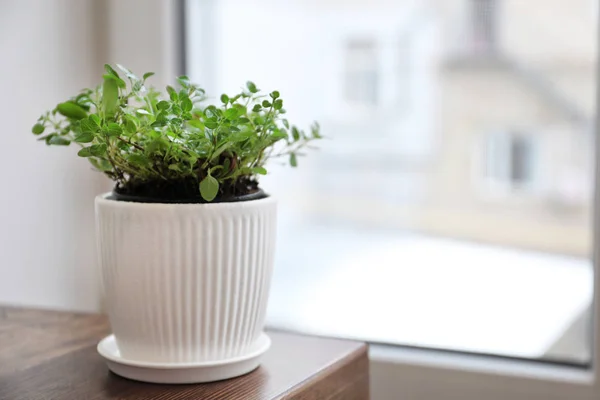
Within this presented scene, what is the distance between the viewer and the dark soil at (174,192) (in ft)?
2.58

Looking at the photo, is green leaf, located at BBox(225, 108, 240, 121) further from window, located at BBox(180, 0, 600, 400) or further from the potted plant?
window, located at BBox(180, 0, 600, 400)

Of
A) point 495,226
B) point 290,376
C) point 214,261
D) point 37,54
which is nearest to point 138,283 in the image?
point 214,261

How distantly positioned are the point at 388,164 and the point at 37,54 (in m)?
0.60

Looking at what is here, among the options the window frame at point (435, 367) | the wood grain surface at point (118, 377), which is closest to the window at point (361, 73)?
the window frame at point (435, 367)

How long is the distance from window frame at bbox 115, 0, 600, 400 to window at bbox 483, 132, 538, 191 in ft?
0.45

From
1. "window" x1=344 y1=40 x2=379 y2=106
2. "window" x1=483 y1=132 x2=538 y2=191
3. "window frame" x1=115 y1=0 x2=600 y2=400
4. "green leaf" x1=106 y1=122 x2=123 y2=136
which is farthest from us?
"window" x1=344 y1=40 x2=379 y2=106

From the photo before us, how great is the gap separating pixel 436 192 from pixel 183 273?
0.69 meters

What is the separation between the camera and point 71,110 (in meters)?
0.85

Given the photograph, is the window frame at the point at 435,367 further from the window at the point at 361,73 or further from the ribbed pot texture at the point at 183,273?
the ribbed pot texture at the point at 183,273

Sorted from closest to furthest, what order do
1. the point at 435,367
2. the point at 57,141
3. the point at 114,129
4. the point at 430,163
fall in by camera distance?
the point at 114,129
the point at 57,141
the point at 435,367
the point at 430,163

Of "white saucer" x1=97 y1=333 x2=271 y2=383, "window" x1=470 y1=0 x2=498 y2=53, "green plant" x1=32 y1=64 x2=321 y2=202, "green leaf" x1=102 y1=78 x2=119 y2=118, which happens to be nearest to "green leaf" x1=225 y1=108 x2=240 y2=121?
"green plant" x1=32 y1=64 x2=321 y2=202

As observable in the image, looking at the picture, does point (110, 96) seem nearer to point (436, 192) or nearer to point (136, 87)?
point (136, 87)

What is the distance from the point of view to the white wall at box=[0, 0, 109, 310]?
1.21 meters

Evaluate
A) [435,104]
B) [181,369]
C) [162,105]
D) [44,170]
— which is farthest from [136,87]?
[435,104]
